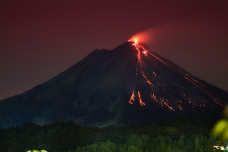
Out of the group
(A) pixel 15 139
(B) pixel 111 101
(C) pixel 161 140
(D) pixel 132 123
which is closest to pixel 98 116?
(B) pixel 111 101

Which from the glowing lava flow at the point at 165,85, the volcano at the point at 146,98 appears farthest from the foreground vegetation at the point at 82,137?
the glowing lava flow at the point at 165,85

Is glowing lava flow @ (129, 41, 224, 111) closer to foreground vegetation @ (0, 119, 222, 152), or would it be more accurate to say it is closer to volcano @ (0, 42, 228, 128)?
volcano @ (0, 42, 228, 128)

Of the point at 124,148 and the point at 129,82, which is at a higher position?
the point at 129,82

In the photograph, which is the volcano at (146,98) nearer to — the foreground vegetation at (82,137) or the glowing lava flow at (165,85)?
the glowing lava flow at (165,85)

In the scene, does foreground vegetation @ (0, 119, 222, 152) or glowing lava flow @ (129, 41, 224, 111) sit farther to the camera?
glowing lava flow @ (129, 41, 224, 111)

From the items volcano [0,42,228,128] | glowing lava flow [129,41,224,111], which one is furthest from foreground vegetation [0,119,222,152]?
glowing lava flow [129,41,224,111]

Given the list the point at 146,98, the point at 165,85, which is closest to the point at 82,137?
the point at 146,98

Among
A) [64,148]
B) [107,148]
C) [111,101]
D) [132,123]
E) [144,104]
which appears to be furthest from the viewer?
[111,101]

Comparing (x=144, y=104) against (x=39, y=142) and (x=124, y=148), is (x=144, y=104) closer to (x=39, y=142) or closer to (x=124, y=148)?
(x=39, y=142)
